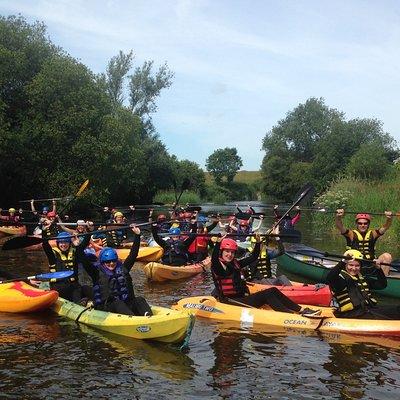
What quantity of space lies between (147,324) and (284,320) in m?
2.02

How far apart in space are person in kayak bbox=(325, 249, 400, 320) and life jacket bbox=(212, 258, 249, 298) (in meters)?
1.44

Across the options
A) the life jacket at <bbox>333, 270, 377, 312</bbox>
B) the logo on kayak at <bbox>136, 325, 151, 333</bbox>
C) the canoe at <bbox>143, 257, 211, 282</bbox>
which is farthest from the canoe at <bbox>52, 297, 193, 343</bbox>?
the canoe at <bbox>143, 257, 211, 282</bbox>

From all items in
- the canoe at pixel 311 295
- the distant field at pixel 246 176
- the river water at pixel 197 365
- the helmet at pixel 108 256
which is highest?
the distant field at pixel 246 176

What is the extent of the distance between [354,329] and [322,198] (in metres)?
15.3

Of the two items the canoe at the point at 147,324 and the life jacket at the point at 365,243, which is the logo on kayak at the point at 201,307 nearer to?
the canoe at the point at 147,324

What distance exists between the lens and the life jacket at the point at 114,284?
23.6ft

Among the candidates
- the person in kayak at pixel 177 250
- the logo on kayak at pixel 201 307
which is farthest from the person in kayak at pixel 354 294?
the person in kayak at pixel 177 250

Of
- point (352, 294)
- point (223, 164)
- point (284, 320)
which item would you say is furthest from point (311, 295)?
point (223, 164)

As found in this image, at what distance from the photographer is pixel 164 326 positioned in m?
6.54

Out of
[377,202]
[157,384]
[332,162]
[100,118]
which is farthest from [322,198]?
[332,162]

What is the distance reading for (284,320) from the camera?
7520 mm

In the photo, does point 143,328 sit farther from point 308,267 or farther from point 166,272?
point 308,267

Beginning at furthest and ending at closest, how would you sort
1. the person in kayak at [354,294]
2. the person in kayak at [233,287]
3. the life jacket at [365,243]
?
the life jacket at [365,243], the person in kayak at [233,287], the person in kayak at [354,294]

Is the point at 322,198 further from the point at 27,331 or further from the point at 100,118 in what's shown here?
the point at 27,331
